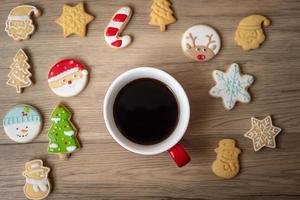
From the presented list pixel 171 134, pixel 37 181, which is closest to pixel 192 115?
pixel 171 134

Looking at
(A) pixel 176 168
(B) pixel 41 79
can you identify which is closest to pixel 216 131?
(A) pixel 176 168

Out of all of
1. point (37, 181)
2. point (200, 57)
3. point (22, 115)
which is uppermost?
point (200, 57)

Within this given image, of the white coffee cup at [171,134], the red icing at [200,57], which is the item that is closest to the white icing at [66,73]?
the white coffee cup at [171,134]

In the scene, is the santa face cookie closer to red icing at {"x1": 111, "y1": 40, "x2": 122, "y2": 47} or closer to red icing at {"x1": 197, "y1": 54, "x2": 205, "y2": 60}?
red icing at {"x1": 111, "y1": 40, "x2": 122, "y2": 47}

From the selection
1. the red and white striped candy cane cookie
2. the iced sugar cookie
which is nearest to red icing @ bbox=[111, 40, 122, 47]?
the red and white striped candy cane cookie

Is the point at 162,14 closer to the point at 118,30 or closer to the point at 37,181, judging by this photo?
the point at 118,30

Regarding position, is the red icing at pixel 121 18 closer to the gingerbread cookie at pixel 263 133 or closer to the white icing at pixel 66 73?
the white icing at pixel 66 73

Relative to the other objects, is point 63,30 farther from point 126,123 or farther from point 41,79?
point 126,123
